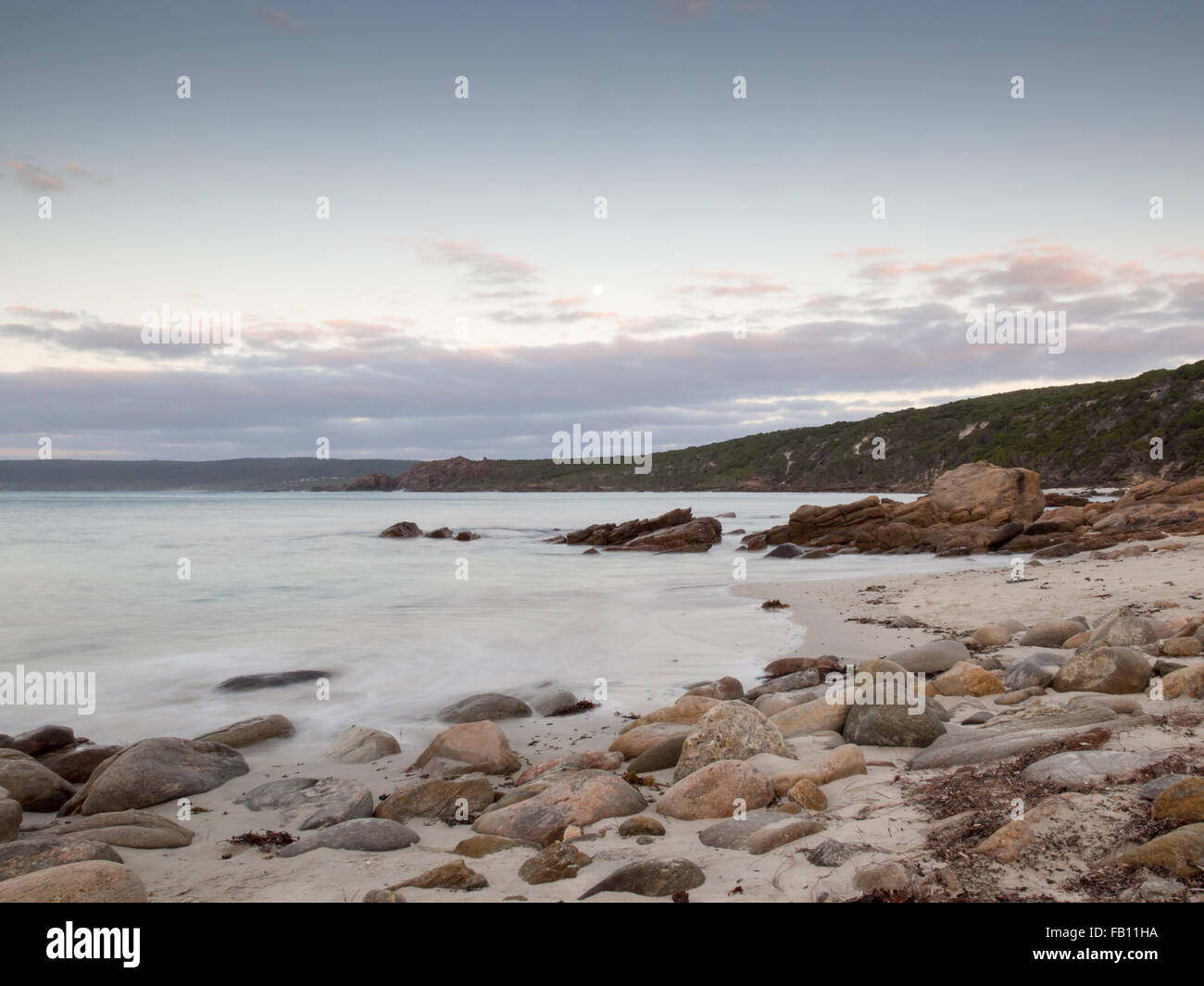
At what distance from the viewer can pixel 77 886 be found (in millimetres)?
3908

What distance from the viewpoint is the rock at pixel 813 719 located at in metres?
6.77

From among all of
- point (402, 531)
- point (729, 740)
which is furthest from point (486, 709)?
point (402, 531)

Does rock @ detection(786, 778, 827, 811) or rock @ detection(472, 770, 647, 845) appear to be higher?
rock @ detection(786, 778, 827, 811)

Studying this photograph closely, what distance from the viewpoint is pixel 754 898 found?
3.61 m

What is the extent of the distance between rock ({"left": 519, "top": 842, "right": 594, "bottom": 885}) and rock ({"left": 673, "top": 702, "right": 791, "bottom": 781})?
1.73 meters

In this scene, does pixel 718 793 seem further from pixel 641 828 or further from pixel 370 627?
pixel 370 627

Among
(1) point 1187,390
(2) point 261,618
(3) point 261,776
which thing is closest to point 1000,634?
(3) point 261,776

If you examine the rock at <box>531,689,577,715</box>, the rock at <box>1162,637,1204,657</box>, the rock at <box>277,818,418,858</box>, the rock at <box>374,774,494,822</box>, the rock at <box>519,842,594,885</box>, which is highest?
the rock at <box>1162,637,1204,657</box>

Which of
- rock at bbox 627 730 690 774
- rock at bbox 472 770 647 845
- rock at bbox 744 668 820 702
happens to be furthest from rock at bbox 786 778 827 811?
rock at bbox 744 668 820 702

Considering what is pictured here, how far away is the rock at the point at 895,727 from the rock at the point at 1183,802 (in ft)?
8.59

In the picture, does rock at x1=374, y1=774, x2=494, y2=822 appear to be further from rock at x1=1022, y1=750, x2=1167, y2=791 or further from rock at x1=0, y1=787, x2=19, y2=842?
rock at x1=1022, y1=750, x2=1167, y2=791

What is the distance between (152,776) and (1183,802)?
294 inches

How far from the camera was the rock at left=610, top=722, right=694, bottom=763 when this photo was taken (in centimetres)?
677

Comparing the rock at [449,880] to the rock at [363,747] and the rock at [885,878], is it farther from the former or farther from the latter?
the rock at [363,747]
